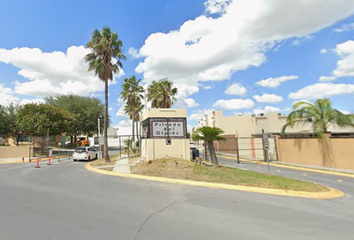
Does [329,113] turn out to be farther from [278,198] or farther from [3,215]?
[3,215]

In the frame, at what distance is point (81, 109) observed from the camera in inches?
1511

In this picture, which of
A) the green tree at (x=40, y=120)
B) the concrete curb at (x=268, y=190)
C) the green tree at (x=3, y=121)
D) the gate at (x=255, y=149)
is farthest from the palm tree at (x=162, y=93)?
the green tree at (x=3, y=121)

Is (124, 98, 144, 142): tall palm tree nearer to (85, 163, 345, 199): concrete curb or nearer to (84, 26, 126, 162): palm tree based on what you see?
(84, 26, 126, 162): palm tree

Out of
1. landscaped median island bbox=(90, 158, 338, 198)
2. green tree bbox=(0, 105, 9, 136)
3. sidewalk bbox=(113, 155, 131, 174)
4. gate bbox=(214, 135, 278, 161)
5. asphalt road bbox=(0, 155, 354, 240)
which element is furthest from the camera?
green tree bbox=(0, 105, 9, 136)

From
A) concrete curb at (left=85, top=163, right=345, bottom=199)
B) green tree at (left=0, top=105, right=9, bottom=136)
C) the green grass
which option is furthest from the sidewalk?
green tree at (left=0, top=105, right=9, bottom=136)

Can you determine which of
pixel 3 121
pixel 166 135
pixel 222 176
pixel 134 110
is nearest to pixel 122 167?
pixel 166 135

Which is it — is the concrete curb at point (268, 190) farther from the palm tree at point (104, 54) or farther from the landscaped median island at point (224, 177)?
the palm tree at point (104, 54)

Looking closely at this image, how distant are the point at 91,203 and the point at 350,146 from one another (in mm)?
17319

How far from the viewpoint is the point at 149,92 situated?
98.0 feet

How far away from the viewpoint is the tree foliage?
123ft

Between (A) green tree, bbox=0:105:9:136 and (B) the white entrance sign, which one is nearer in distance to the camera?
(B) the white entrance sign

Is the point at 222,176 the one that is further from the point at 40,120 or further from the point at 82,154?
the point at 40,120

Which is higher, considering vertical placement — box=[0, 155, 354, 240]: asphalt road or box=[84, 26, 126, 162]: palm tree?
box=[84, 26, 126, 162]: palm tree

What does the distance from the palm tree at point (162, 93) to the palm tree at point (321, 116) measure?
16.2 m
